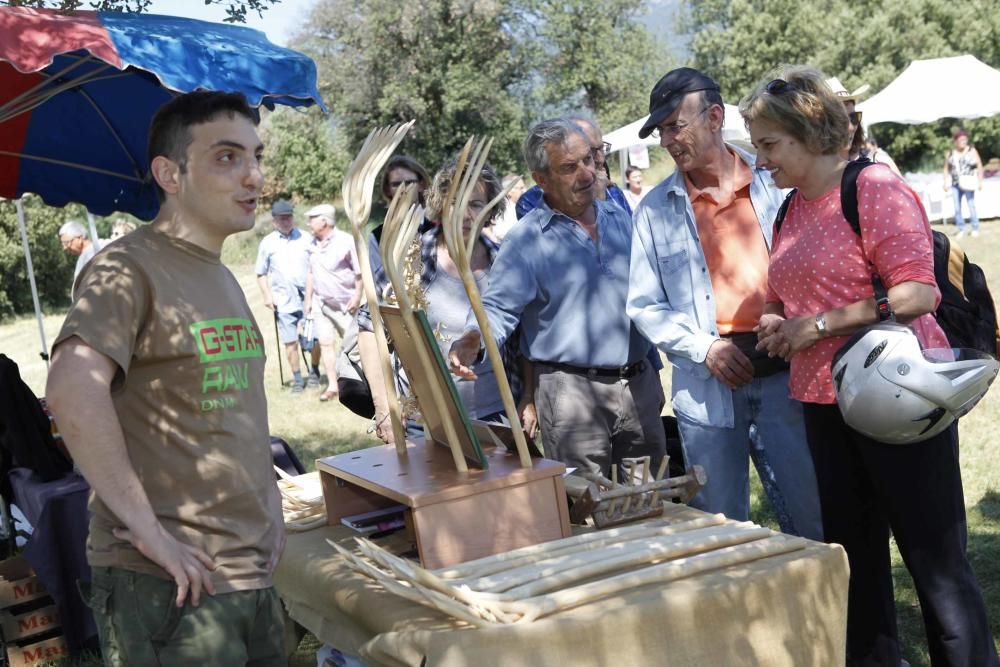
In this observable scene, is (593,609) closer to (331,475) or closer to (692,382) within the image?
(331,475)

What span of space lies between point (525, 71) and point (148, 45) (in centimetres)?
4193

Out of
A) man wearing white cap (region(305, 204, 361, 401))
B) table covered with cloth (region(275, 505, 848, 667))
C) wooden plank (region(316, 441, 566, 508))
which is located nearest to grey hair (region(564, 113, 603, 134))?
wooden plank (region(316, 441, 566, 508))

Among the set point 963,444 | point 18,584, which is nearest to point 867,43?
point 963,444

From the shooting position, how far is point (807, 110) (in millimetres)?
2697

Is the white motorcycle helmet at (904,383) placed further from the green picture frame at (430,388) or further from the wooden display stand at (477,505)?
the green picture frame at (430,388)

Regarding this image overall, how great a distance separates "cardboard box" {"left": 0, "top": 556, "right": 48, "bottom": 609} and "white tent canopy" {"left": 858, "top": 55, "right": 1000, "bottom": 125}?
597 inches

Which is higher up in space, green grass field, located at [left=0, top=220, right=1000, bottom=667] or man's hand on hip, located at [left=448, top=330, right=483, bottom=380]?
man's hand on hip, located at [left=448, top=330, right=483, bottom=380]

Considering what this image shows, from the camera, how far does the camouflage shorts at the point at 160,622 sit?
198 cm

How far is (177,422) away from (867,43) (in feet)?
132

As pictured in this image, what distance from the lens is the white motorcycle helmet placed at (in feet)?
7.99

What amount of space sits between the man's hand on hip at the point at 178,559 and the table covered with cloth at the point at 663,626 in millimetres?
365

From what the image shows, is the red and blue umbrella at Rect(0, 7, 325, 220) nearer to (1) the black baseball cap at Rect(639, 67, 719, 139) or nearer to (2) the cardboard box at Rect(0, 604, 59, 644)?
(1) the black baseball cap at Rect(639, 67, 719, 139)

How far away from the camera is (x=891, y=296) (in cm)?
253

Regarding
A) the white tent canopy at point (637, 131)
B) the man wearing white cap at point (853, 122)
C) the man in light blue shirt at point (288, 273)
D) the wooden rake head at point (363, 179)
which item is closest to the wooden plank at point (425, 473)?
the wooden rake head at point (363, 179)
